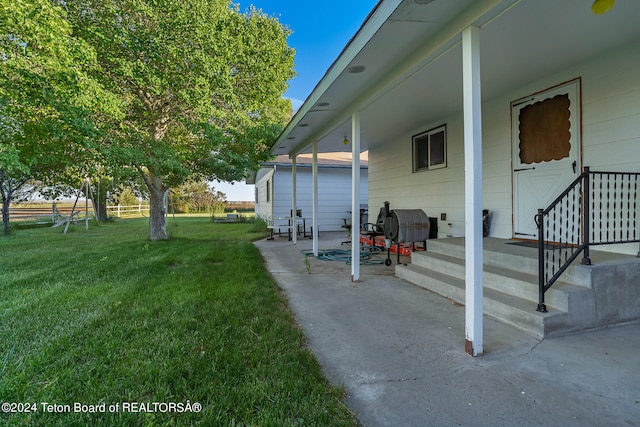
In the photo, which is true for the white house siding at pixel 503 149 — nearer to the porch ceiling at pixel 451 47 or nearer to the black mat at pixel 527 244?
the porch ceiling at pixel 451 47

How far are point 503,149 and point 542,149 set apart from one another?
604 mm

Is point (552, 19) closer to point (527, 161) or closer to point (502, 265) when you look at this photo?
point (527, 161)

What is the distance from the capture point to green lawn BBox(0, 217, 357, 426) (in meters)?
1.66

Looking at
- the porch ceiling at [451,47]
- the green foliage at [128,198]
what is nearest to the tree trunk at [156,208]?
the porch ceiling at [451,47]

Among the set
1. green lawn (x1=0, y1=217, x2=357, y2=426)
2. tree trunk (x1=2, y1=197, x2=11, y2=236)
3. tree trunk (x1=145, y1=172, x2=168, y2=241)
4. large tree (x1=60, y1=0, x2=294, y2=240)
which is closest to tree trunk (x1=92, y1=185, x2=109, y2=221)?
tree trunk (x1=2, y1=197, x2=11, y2=236)

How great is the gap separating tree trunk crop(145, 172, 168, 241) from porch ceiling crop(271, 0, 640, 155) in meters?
5.50

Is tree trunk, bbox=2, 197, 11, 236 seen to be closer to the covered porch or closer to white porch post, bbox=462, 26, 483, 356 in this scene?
the covered porch

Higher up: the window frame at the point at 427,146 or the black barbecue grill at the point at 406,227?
the window frame at the point at 427,146

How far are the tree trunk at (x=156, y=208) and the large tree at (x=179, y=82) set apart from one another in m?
0.03

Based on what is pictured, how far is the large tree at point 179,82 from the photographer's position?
6352 mm

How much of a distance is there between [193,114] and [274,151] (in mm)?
2311

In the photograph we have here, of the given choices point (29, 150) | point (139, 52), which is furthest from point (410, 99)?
point (29, 150)

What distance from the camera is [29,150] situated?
573 cm

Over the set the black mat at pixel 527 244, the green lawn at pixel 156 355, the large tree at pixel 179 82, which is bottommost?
the green lawn at pixel 156 355
